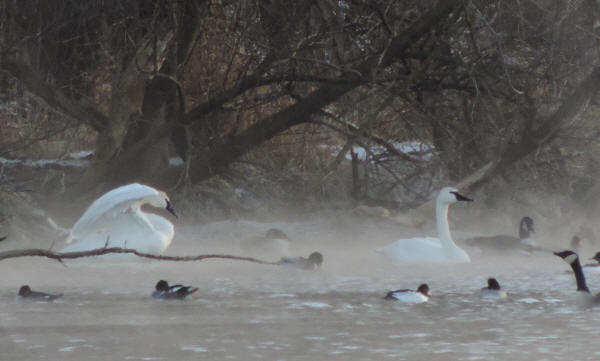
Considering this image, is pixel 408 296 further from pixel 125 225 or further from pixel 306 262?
pixel 125 225

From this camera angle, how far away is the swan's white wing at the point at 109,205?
8.89 meters

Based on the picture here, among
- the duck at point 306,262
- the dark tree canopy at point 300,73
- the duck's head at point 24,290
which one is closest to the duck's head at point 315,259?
the duck at point 306,262

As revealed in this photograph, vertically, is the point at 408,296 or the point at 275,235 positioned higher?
the point at 275,235

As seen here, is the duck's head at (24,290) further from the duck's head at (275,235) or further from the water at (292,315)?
the duck's head at (275,235)

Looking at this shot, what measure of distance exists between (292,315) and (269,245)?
4.01 m

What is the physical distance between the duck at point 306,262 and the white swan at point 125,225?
4.43 feet

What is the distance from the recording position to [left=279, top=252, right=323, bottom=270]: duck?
8.68 metres

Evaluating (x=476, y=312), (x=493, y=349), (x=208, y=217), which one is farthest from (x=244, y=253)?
(x=493, y=349)

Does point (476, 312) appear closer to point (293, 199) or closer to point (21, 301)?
point (21, 301)

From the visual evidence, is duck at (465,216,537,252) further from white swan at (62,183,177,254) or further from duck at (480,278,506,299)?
white swan at (62,183,177,254)

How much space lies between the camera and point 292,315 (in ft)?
19.9

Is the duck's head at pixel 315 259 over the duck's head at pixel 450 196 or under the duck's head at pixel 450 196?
under

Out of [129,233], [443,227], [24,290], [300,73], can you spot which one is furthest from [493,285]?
[300,73]

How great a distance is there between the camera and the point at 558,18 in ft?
34.6
